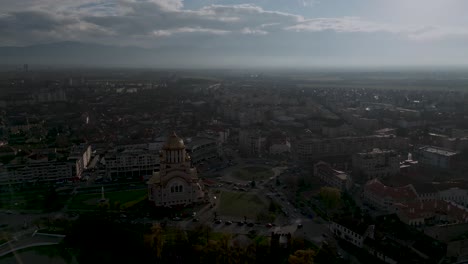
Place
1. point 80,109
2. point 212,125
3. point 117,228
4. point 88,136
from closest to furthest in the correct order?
point 117,228
point 88,136
point 212,125
point 80,109

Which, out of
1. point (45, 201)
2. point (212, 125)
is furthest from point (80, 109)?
point (45, 201)

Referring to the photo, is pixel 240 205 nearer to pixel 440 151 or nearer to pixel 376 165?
pixel 376 165

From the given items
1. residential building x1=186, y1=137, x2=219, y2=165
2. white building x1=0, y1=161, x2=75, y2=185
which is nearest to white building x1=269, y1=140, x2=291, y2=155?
residential building x1=186, y1=137, x2=219, y2=165

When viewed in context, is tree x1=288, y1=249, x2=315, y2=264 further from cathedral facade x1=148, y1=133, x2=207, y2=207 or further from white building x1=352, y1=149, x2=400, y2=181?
white building x1=352, y1=149, x2=400, y2=181

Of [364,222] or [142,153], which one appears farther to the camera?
[142,153]

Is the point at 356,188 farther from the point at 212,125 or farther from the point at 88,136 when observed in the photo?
the point at 88,136

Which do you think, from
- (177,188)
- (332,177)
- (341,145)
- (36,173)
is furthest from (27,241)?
(341,145)
